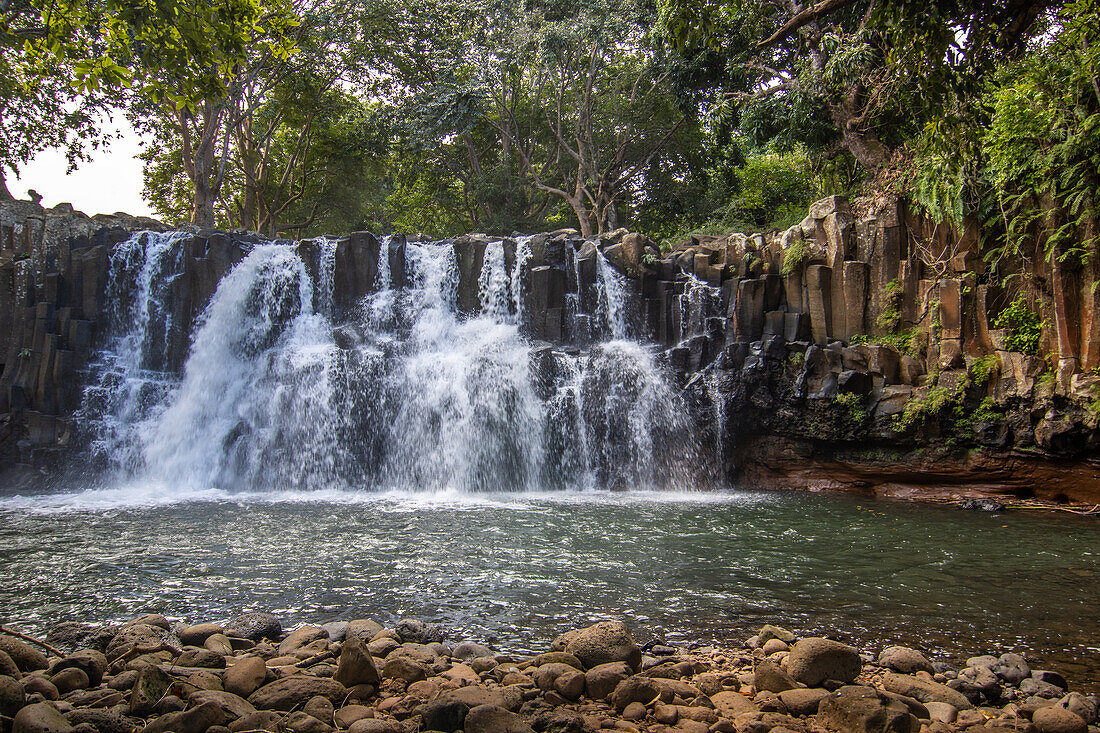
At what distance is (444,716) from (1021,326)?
13867 mm

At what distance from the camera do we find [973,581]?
7.12 metres

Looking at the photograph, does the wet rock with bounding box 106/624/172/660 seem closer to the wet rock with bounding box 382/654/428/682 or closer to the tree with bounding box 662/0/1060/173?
the wet rock with bounding box 382/654/428/682

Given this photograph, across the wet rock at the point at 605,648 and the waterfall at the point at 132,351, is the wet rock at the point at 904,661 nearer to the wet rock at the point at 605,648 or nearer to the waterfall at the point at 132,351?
the wet rock at the point at 605,648

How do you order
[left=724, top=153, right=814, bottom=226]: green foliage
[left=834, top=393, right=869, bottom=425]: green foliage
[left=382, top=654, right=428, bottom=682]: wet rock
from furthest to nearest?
[left=724, top=153, right=814, bottom=226]: green foliage → [left=834, top=393, right=869, bottom=425]: green foliage → [left=382, top=654, right=428, bottom=682]: wet rock

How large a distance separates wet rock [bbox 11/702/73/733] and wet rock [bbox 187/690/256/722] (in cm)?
51

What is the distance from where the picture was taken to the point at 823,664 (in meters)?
4.07

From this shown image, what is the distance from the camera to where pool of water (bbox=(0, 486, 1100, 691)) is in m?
5.74

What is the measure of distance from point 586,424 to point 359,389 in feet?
16.8

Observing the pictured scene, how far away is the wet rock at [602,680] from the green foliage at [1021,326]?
12.6 metres

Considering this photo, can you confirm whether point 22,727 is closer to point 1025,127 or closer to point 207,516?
point 207,516

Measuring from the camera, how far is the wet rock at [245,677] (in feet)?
12.4

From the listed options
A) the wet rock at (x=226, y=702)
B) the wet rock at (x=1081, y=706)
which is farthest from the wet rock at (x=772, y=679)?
the wet rock at (x=226, y=702)

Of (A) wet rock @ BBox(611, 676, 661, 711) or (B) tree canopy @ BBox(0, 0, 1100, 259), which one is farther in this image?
(B) tree canopy @ BBox(0, 0, 1100, 259)

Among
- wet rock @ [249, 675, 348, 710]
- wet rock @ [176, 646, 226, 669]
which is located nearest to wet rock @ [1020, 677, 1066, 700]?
wet rock @ [249, 675, 348, 710]
